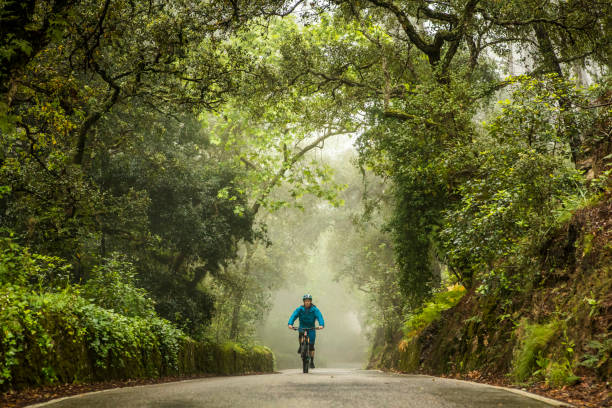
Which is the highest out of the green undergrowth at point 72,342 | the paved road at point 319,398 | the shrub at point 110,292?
the shrub at point 110,292

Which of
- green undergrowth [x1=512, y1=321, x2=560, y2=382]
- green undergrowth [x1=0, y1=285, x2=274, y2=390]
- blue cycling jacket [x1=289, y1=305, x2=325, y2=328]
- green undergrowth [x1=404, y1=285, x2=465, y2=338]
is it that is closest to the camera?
green undergrowth [x1=0, y1=285, x2=274, y2=390]

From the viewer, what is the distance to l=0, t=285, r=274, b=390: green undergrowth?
571cm

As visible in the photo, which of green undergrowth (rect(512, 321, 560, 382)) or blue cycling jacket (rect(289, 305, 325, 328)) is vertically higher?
blue cycling jacket (rect(289, 305, 325, 328))

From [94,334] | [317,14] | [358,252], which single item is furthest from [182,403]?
[358,252]

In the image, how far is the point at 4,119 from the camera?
209 inches

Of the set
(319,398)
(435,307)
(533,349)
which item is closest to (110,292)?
(319,398)

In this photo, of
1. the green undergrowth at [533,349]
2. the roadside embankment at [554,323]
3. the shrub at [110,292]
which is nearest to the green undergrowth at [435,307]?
the roadside embankment at [554,323]

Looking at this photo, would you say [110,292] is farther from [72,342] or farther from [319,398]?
[319,398]

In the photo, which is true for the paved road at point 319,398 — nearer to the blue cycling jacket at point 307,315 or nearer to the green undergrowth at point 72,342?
the green undergrowth at point 72,342

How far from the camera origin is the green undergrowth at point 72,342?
18.7 feet

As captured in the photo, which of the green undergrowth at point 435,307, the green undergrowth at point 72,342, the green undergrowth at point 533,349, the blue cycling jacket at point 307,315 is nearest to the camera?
the green undergrowth at point 72,342

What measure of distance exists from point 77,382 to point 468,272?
9.63 m

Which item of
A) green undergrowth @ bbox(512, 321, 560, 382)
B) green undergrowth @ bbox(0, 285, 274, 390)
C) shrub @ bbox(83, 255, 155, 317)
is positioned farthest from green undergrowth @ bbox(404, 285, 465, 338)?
shrub @ bbox(83, 255, 155, 317)

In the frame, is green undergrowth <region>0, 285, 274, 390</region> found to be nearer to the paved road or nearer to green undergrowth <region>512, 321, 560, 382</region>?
the paved road
